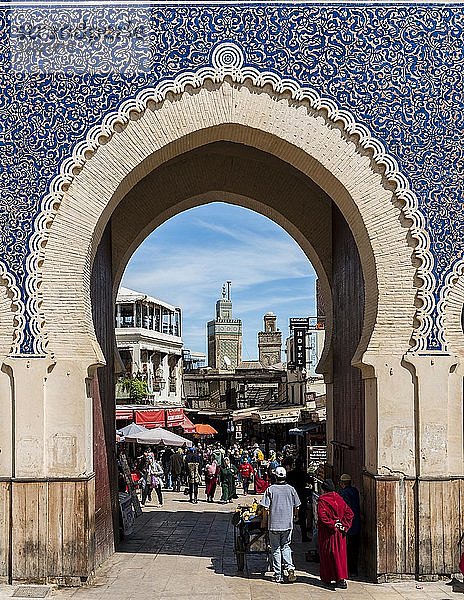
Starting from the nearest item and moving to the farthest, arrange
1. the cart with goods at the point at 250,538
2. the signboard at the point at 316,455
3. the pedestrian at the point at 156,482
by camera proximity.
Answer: the cart with goods at the point at 250,538 < the pedestrian at the point at 156,482 < the signboard at the point at 316,455

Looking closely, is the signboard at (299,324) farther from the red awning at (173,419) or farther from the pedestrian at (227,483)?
the pedestrian at (227,483)

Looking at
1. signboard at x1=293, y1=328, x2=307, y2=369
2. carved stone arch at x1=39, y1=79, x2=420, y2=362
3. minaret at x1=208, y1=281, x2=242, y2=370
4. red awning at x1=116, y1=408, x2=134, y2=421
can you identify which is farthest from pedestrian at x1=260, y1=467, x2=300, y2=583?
minaret at x1=208, y1=281, x2=242, y2=370

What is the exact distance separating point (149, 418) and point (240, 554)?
50.0ft

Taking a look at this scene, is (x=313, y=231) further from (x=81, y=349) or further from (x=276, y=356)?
(x=276, y=356)

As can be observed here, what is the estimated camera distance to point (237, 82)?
8742 millimetres

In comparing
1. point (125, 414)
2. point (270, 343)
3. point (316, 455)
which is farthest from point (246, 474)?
point (270, 343)

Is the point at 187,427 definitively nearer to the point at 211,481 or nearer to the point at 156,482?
the point at 211,481

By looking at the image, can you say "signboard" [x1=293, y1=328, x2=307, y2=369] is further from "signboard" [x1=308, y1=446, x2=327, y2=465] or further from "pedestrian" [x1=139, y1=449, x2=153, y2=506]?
"pedestrian" [x1=139, y1=449, x2=153, y2=506]

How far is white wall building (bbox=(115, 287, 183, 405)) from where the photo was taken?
32406 millimetres

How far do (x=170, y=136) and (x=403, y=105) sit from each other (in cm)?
220

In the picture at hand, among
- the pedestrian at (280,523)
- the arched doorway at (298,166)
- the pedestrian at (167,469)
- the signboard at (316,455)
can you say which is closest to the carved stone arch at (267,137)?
the arched doorway at (298,166)

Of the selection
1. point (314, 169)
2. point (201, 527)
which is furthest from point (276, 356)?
point (314, 169)

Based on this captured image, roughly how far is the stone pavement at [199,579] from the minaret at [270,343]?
4193 centimetres

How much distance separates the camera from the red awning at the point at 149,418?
24.1m
